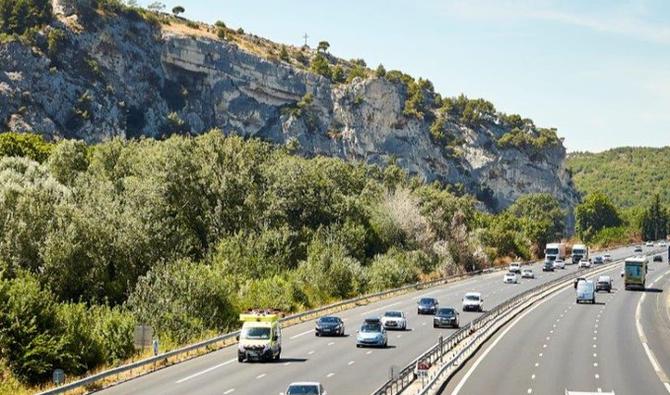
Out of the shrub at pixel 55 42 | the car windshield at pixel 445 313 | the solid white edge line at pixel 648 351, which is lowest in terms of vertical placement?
the solid white edge line at pixel 648 351

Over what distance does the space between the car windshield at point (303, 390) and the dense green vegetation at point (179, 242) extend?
1581 centimetres

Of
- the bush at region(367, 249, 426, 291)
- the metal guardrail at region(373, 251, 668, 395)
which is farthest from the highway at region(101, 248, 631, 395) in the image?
the bush at region(367, 249, 426, 291)

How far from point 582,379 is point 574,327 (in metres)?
26.3

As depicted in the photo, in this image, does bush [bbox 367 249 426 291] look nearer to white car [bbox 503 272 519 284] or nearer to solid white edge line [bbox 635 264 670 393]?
white car [bbox 503 272 519 284]

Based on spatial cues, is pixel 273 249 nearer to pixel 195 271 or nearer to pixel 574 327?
pixel 195 271

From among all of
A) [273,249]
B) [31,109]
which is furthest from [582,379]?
[31,109]

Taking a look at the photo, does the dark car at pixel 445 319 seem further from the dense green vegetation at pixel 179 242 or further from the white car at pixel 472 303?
the dense green vegetation at pixel 179 242

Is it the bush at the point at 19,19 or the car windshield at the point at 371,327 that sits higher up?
the bush at the point at 19,19

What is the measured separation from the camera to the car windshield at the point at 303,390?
1154 inches

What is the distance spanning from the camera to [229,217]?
92.0 meters

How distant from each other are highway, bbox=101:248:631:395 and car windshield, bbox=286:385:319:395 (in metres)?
4.72

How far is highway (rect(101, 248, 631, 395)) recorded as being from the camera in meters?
35.7

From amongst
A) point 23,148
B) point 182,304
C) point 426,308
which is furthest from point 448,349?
point 23,148

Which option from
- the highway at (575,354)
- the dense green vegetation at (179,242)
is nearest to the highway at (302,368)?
the highway at (575,354)
